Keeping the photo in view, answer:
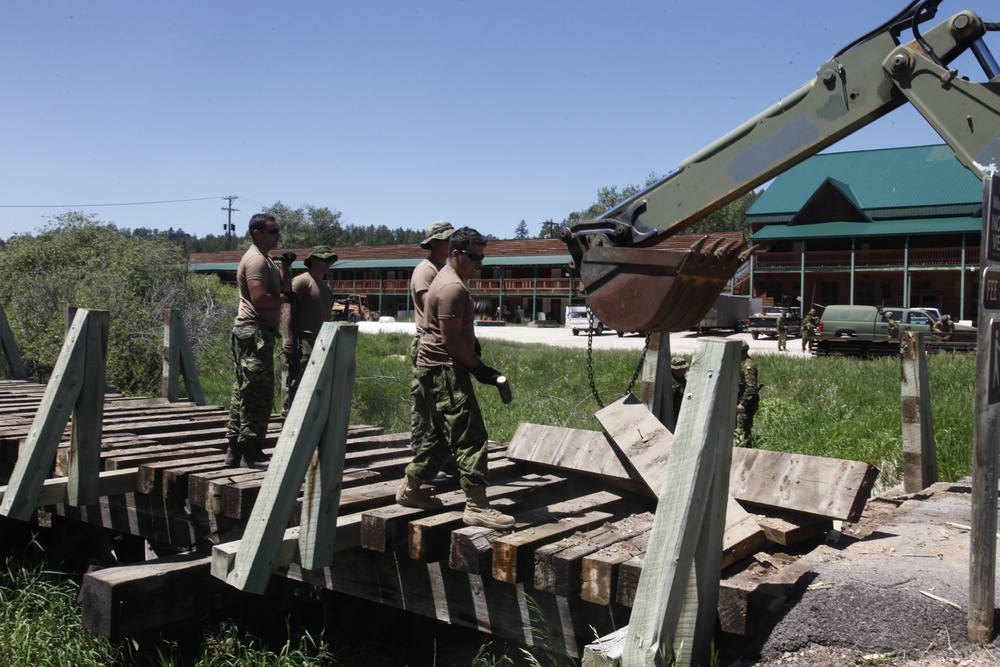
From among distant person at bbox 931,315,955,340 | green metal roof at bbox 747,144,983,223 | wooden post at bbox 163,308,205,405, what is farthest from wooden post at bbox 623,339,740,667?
green metal roof at bbox 747,144,983,223

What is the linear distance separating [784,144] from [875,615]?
2589 millimetres

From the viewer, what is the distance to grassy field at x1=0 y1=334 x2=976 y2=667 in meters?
5.24

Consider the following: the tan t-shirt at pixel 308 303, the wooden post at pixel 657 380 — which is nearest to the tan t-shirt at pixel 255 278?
the tan t-shirt at pixel 308 303

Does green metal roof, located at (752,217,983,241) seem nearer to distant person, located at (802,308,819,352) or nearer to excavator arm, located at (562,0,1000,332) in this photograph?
distant person, located at (802,308,819,352)

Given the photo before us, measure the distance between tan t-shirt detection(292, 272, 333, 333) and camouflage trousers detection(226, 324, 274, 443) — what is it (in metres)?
1.47

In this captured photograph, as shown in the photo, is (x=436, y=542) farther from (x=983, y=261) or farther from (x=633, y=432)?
(x=983, y=261)

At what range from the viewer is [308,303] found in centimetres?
744

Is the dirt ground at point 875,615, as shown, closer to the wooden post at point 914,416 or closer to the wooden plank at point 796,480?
the wooden plank at point 796,480

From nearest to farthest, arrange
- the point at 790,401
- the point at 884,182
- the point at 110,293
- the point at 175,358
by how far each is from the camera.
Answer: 1. the point at 175,358
2. the point at 790,401
3. the point at 110,293
4. the point at 884,182

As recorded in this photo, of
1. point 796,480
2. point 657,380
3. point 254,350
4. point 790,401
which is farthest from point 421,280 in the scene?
point 790,401

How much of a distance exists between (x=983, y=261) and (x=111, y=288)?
47.8 feet

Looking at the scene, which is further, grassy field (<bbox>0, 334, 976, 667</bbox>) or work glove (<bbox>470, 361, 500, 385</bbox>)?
grassy field (<bbox>0, 334, 976, 667</bbox>)

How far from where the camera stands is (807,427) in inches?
421

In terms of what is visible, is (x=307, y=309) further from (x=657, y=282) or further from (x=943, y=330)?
(x=943, y=330)
